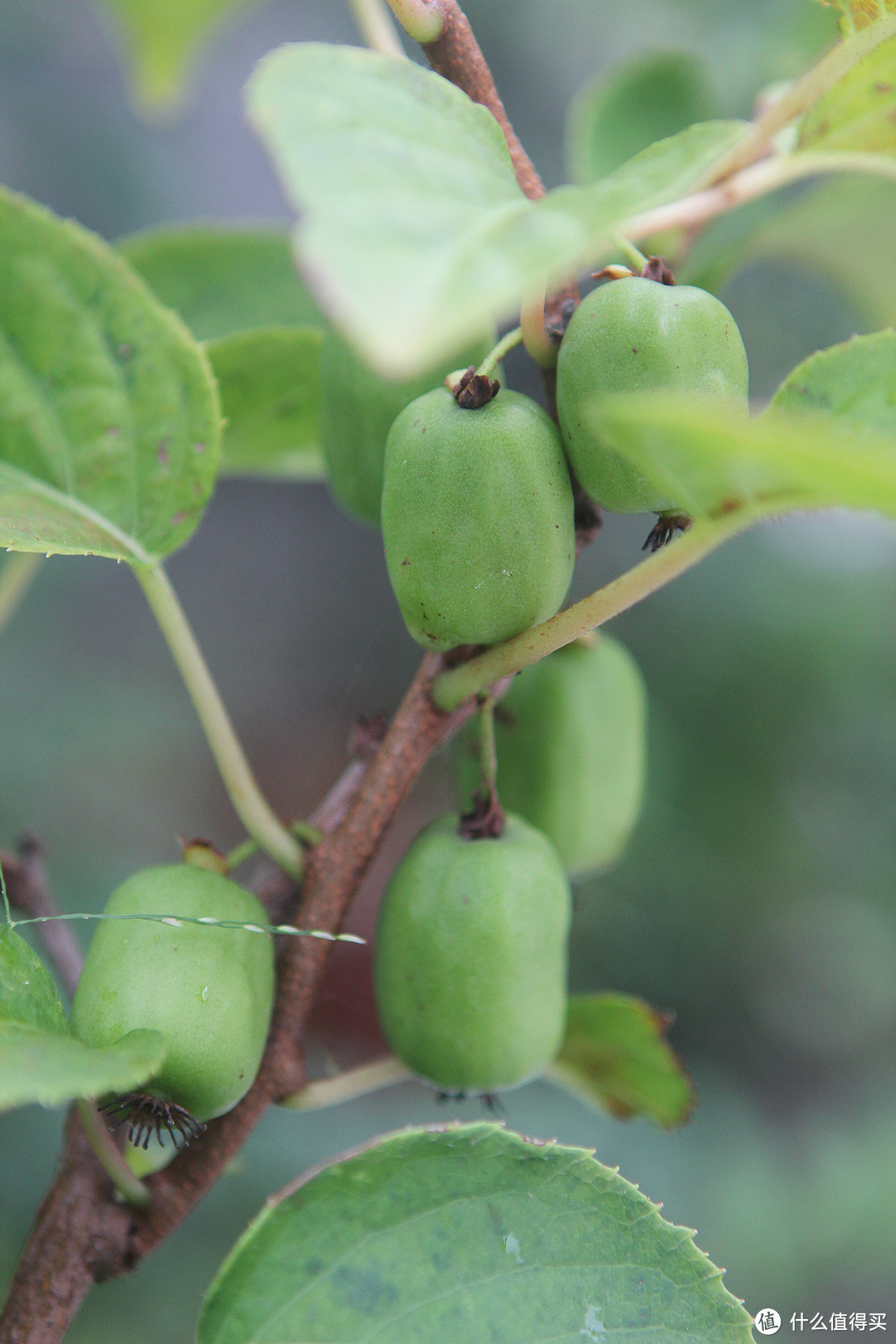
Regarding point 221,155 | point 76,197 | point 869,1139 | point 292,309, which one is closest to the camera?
point 292,309

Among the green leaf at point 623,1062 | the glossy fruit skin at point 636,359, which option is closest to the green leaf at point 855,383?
the glossy fruit skin at point 636,359

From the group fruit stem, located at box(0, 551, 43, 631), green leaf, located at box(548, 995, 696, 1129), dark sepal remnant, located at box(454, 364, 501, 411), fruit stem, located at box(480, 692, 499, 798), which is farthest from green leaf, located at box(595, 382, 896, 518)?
fruit stem, located at box(0, 551, 43, 631)

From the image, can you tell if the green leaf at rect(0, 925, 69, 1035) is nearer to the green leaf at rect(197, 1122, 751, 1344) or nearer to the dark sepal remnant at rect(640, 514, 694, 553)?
the green leaf at rect(197, 1122, 751, 1344)

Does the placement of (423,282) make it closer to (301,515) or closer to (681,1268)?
(681,1268)

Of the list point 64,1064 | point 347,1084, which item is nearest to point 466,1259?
point 347,1084

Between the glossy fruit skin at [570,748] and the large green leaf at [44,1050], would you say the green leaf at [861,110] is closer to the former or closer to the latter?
the glossy fruit skin at [570,748]

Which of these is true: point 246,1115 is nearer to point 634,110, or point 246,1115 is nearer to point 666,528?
point 666,528

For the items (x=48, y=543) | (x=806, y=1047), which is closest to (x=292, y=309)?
(x=48, y=543)
